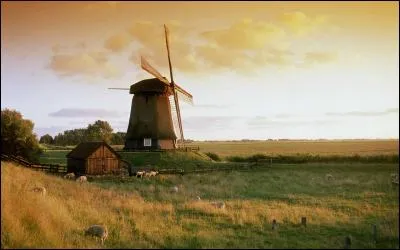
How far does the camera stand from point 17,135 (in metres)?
46.4

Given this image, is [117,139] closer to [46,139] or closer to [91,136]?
[91,136]

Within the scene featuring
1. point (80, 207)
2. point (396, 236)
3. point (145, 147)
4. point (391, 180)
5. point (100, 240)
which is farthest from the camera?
point (145, 147)

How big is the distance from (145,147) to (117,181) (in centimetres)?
2004

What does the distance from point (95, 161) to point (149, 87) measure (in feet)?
54.7

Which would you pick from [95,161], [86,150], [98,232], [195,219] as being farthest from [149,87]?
[98,232]

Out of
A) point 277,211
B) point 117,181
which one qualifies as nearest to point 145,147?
point 117,181

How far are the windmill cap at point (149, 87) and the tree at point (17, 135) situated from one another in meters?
15.7

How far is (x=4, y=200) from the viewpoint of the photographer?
1329cm

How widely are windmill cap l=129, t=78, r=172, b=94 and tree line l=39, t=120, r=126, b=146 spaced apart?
31.6 metres

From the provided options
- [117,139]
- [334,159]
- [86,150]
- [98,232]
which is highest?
[117,139]

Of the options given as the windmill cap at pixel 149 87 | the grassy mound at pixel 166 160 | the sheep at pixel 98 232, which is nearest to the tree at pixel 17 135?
the grassy mound at pixel 166 160

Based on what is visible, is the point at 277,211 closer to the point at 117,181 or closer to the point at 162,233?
the point at 162,233

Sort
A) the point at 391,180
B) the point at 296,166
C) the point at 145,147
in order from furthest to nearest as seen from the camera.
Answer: the point at 145,147, the point at 296,166, the point at 391,180

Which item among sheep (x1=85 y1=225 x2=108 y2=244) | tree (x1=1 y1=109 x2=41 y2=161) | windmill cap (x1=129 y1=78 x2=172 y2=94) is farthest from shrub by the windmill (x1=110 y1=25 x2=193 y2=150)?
sheep (x1=85 y1=225 x2=108 y2=244)
